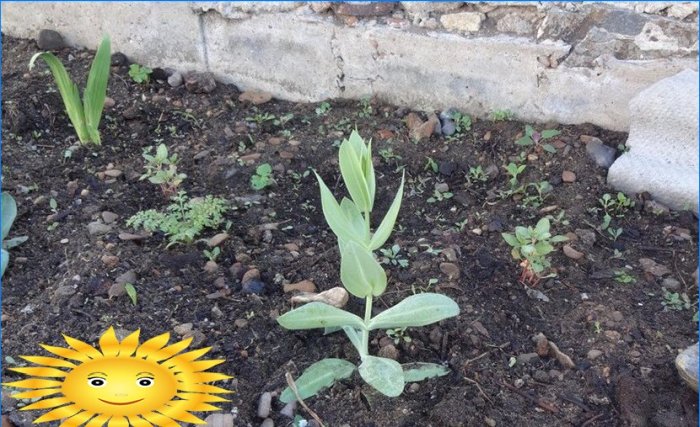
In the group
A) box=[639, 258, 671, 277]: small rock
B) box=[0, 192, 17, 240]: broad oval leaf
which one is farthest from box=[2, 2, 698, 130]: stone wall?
box=[0, 192, 17, 240]: broad oval leaf

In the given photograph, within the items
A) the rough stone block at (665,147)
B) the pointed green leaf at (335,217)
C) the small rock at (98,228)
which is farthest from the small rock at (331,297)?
the rough stone block at (665,147)

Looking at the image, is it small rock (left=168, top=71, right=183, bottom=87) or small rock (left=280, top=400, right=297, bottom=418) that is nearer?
small rock (left=280, top=400, right=297, bottom=418)

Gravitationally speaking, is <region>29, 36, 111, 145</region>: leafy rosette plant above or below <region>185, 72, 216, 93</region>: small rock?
above

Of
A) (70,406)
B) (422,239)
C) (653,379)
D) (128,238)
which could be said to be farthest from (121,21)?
(653,379)

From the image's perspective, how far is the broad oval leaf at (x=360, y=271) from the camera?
1554 mm

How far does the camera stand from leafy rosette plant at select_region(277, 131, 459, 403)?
1.65 m

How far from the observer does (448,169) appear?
2559 mm

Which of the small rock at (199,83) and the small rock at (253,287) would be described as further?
the small rock at (199,83)

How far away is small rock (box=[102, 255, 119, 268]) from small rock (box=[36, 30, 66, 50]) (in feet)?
5.27

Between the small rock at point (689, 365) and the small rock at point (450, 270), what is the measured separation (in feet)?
2.01

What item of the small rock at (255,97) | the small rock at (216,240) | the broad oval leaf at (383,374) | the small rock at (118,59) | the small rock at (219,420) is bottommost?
the small rock at (219,420)

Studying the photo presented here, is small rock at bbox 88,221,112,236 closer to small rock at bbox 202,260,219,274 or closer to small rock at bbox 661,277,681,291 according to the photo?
small rock at bbox 202,260,219,274

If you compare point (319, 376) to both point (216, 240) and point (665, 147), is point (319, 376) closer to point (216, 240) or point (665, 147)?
point (216, 240)

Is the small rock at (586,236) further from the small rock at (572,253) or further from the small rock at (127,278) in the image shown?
the small rock at (127,278)
